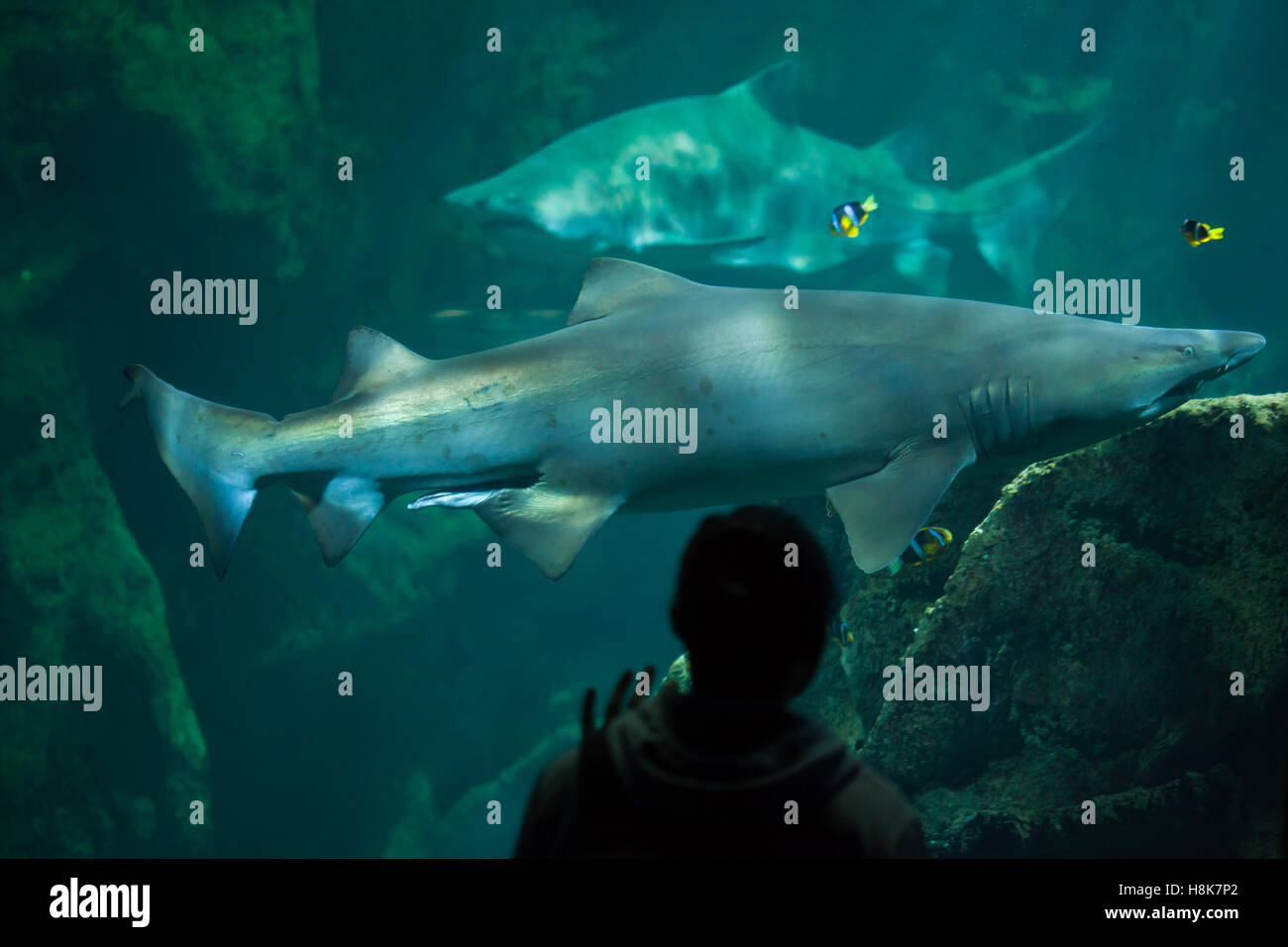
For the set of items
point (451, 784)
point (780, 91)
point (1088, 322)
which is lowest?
point (451, 784)

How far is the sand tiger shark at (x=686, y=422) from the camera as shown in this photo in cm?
385

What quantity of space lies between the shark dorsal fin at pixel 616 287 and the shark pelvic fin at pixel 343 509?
138 centimetres

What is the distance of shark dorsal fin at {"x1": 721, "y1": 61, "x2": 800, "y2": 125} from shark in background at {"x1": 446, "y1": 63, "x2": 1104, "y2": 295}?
17mm

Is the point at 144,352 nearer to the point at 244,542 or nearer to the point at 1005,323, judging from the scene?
the point at 244,542

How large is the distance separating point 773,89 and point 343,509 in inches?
360

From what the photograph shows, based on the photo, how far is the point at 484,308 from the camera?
1076cm

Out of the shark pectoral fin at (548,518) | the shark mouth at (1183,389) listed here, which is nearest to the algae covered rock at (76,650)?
the shark pectoral fin at (548,518)

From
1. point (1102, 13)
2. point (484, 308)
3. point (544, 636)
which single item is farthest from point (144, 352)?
point (1102, 13)

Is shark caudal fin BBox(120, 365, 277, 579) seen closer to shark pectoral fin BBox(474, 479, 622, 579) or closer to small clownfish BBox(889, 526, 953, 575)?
shark pectoral fin BBox(474, 479, 622, 579)

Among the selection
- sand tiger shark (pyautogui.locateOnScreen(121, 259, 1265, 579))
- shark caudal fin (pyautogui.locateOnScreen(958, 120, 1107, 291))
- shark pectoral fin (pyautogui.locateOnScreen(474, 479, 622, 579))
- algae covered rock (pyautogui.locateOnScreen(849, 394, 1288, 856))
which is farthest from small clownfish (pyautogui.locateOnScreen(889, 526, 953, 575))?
shark caudal fin (pyautogui.locateOnScreen(958, 120, 1107, 291))

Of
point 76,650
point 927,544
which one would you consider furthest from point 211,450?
point 76,650

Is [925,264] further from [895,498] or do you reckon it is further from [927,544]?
[895,498]

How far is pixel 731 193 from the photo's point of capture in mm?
10258
